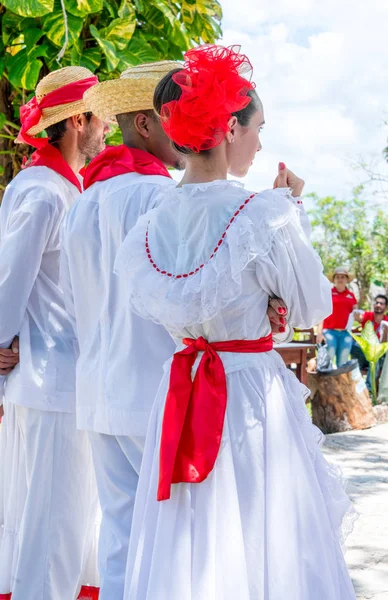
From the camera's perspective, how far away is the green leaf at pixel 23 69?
4.21 meters

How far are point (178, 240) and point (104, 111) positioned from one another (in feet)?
2.74

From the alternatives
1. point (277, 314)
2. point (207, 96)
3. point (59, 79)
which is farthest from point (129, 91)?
point (277, 314)

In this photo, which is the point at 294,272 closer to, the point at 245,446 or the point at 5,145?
the point at 245,446

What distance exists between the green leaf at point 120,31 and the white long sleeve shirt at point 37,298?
184cm

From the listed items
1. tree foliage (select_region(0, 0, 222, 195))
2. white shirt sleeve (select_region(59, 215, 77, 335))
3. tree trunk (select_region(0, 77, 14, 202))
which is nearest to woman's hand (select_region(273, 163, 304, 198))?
white shirt sleeve (select_region(59, 215, 77, 335))

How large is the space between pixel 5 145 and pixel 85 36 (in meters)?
0.84

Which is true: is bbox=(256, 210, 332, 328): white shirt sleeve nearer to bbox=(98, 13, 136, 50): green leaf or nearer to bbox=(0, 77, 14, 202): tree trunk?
bbox=(98, 13, 136, 50): green leaf

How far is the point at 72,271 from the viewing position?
2.54 m

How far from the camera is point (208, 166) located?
2020 millimetres

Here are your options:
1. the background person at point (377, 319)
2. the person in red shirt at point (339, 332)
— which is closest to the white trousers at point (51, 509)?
the person in red shirt at point (339, 332)

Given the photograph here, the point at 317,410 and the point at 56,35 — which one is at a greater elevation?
the point at 56,35

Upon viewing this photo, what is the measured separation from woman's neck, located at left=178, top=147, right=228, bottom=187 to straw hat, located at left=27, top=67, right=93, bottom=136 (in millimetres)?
997

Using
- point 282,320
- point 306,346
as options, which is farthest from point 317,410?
point 282,320

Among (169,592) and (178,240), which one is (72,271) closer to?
(178,240)
